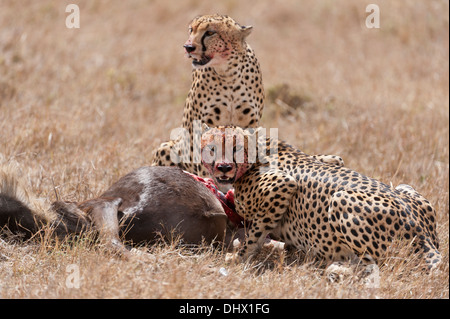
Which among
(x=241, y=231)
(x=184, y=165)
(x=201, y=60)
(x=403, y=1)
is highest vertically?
(x=403, y=1)

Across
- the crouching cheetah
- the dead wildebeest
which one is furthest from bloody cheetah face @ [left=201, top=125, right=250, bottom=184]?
the dead wildebeest

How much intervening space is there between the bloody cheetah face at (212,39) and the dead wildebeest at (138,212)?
956mm

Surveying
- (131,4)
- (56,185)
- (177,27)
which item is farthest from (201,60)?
(131,4)

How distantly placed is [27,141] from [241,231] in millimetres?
2381

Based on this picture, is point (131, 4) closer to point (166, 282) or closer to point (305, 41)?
point (305, 41)

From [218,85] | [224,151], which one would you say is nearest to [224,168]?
[224,151]

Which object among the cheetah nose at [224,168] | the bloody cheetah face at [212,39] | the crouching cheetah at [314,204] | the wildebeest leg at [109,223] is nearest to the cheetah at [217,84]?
the bloody cheetah face at [212,39]

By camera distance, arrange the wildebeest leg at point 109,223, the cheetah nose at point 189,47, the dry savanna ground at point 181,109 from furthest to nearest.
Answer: the cheetah nose at point 189,47 → the wildebeest leg at point 109,223 → the dry savanna ground at point 181,109

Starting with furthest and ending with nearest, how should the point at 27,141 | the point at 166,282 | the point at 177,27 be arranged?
1. the point at 177,27
2. the point at 27,141
3. the point at 166,282

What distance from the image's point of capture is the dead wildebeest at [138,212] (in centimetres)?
412

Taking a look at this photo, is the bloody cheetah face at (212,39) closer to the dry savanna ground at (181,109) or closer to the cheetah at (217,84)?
the cheetah at (217,84)

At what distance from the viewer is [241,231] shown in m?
5.00

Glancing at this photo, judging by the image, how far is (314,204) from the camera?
4.41 m

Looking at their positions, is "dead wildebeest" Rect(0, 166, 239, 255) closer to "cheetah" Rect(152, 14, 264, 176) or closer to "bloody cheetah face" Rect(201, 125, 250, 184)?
"bloody cheetah face" Rect(201, 125, 250, 184)
